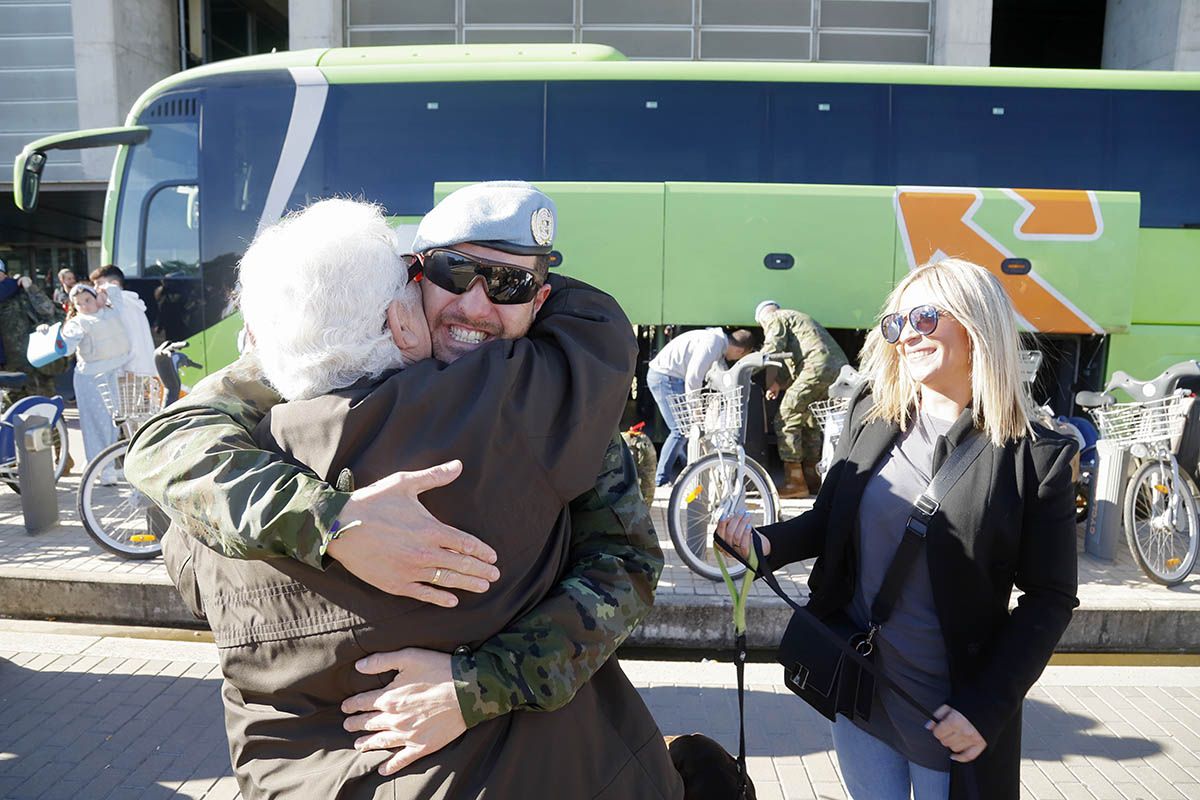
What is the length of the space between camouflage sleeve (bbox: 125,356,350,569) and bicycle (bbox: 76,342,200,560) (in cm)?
450

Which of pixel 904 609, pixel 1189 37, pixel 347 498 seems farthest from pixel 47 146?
pixel 1189 37

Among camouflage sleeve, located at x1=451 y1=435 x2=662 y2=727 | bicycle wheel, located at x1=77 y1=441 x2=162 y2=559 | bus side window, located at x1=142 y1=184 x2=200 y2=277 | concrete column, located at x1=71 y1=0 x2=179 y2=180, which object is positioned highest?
concrete column, located at x1=71 y1=0 x2=179 y2=180

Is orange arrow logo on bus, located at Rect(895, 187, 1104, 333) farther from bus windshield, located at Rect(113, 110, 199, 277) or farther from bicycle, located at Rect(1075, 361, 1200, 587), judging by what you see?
bus windshield, located at Rect(113, 110, 199, 277)

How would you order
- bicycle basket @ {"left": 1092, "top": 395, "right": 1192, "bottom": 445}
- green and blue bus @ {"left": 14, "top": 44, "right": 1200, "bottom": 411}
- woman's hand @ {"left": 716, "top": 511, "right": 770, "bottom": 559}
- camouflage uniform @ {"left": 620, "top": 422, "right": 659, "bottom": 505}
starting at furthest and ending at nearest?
1. green and blue bus @ {"left": 14, "top": 44, "right": 1200, "bottom": 411}
2. camouflage uniform @ {"left": 620, "top": 422, "right": 659, "bottom": 505}
3. bicycle basket @ {"left": 1092, "top": 395, "right": 1192, "bottom": 445}
4. woman's hand @ {"left": 716, "top": 511, "right": 770, "bottom": 559}

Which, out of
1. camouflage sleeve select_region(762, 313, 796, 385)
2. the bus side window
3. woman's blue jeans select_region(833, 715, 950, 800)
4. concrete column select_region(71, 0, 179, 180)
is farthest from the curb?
→ concrete column select_region(71, 0, 179, 180)

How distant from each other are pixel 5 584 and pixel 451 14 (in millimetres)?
14257

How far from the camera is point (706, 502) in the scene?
5492 millimetres

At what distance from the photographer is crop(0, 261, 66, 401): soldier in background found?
8844 millimetres

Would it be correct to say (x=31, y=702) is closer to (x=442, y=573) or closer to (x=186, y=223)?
(x=442, y=573)

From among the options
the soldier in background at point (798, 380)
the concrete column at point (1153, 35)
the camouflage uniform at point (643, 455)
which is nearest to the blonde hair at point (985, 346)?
the camouflage uniform at point (643, 455)

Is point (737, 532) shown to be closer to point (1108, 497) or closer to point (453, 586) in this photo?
point (453, 586)

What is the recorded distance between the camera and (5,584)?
16.4ft

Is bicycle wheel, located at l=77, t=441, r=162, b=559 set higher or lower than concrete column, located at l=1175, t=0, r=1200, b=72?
lower

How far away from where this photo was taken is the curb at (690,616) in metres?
4.68
